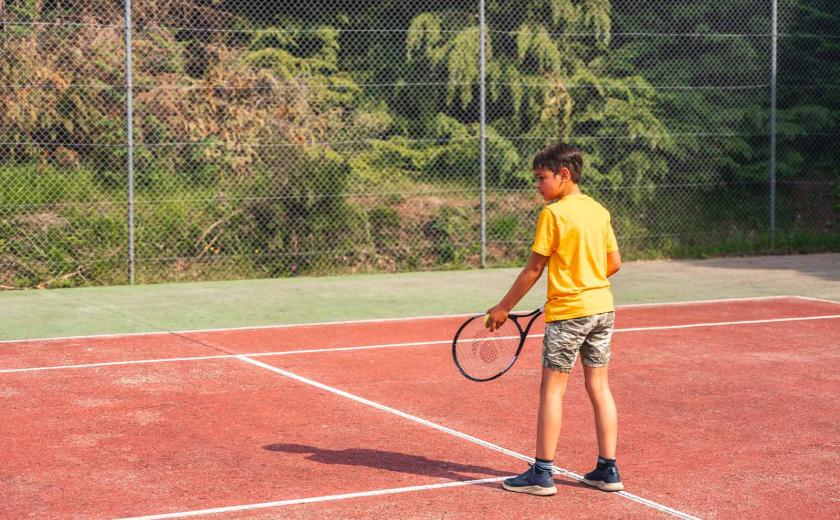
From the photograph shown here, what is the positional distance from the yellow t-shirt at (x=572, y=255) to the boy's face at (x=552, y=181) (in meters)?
0.06

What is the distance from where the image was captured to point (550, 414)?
5.76 m

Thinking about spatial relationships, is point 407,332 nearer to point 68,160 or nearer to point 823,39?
point 68,160

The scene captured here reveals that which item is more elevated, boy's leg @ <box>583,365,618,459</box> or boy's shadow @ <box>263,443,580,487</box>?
boy's leg @ <box>583,365,618,459</box>

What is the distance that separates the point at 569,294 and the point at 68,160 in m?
10.7

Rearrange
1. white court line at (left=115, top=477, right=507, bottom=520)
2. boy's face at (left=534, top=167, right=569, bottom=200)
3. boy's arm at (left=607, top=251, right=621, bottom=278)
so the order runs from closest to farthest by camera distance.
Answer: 1. white court line at (left=115, top=477, right=507, bottom=520)
2. boy's face at (left=534, top=167, right=569, bottom=200)
3. boy's arm at (left=607, top=251, right=621, bottom=278)

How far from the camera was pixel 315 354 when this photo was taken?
32.1 ft

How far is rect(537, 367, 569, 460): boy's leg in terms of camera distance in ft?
18.9

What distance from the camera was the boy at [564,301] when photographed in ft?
18.9

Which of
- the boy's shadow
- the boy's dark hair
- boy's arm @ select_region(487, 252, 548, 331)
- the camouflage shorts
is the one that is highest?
the boy's dark hair

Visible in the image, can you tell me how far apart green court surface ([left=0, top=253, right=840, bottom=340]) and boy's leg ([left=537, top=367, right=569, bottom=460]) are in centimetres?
604

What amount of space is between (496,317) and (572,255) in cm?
47

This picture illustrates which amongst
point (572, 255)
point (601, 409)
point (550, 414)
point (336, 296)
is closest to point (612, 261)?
point (572, 255)

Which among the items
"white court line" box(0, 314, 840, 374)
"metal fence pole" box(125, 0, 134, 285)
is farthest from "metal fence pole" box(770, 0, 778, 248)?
"metal fence pole" box(125, 0, 134, 285)

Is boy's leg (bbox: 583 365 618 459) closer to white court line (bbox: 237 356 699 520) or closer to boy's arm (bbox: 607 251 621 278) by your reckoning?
white court line (bbox: 237 356 699 520)
